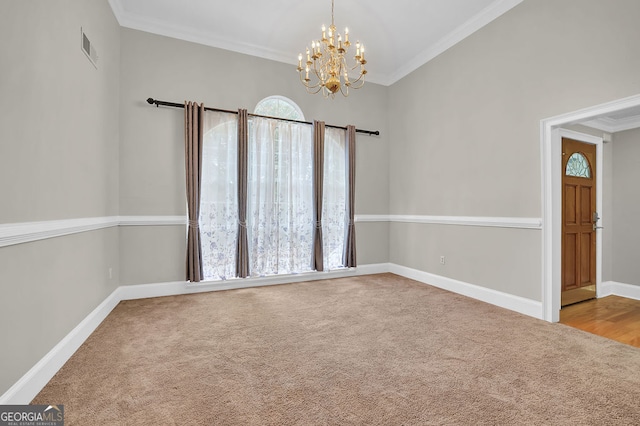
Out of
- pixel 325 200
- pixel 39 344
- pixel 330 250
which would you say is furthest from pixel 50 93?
pixel 330 250

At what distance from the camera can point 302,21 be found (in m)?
3.69

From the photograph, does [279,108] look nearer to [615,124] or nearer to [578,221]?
[578,221]

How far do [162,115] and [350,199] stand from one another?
2.93 meters

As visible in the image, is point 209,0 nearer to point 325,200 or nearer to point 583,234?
point 325,200

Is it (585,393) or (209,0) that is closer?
(585,393)

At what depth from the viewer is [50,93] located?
6.39ft

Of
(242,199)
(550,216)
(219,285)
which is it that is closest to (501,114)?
(550,216)

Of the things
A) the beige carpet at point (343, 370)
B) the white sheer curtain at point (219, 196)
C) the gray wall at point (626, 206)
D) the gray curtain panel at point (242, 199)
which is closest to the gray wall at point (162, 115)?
the white sheer curtain at point (219, 196)

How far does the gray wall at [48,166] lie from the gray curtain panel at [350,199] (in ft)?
10.5

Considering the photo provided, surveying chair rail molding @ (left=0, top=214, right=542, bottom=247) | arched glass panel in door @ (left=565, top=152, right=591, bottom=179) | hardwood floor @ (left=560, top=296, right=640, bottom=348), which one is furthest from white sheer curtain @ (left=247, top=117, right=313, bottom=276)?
arched glass panel in door @ (left=565, top=152, right=591, bottom=179)

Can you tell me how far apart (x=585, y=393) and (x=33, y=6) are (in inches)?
158

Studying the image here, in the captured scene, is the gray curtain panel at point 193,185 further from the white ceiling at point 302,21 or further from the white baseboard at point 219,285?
the white ceiling at point 302,21

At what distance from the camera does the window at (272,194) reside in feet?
13.0

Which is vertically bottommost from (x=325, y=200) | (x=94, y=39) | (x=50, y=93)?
(x=325, y=200)
